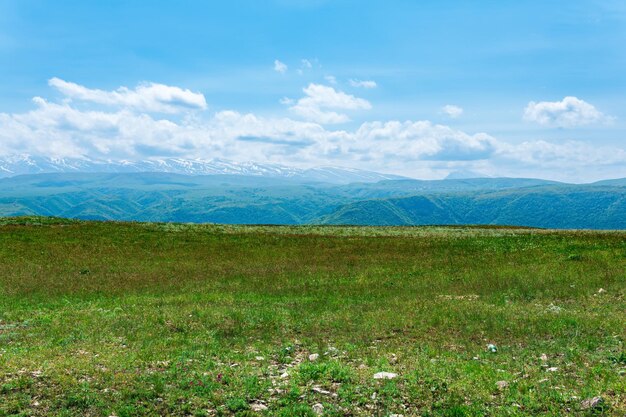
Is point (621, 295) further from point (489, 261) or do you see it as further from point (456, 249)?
point (456, 249)

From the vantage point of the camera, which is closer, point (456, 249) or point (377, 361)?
point (377, 361)

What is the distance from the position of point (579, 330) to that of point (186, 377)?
16.0m

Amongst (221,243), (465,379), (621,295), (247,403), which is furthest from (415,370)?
(221,243)

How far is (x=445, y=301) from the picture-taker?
25516mm

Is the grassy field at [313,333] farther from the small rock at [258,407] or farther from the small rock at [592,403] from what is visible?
the small rock at [258,407]

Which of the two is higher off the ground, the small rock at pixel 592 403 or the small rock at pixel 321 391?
the small rock at pixel 592 403

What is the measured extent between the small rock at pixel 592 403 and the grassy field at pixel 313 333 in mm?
46

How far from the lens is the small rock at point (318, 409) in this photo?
1098cm

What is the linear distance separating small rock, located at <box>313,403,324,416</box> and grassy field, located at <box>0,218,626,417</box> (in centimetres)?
3

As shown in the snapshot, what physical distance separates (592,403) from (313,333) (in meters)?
11.1

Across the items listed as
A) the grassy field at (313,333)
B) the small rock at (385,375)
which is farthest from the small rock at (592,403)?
the small rock at (385,375)

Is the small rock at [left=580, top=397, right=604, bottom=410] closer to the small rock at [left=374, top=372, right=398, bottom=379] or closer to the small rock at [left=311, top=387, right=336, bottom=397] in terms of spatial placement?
the small rock at [left=374, top=372, right=398, bottom=379]

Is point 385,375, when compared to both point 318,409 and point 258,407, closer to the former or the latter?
point 318,409

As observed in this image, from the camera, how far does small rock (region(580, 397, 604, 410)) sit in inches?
427
